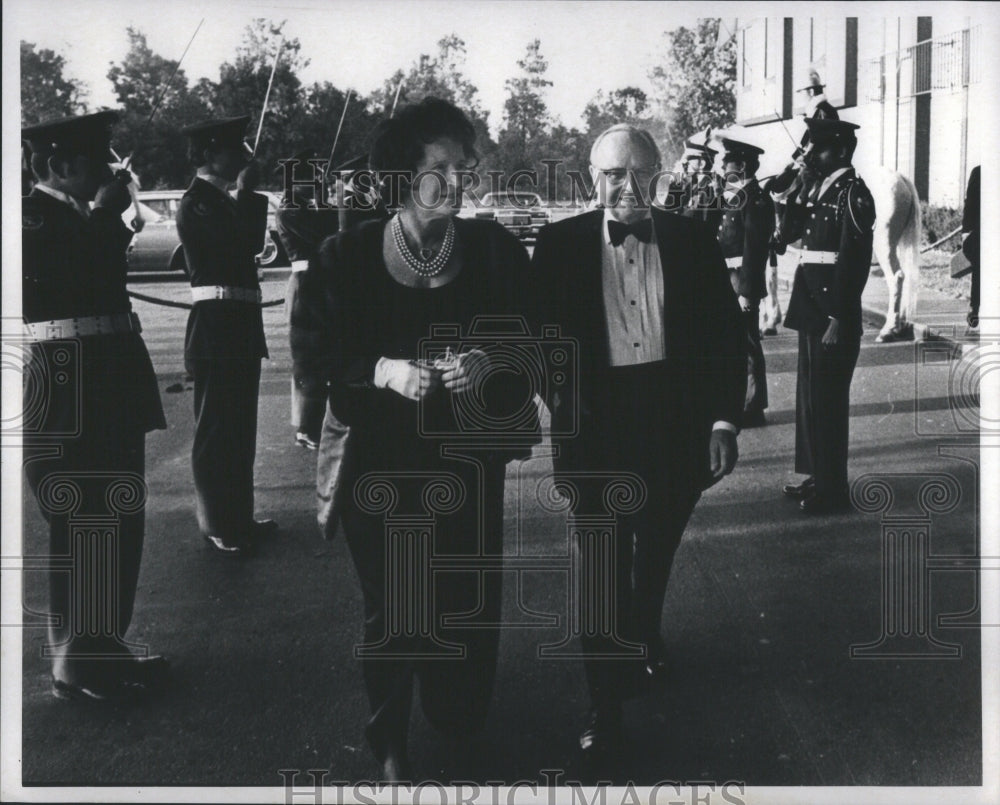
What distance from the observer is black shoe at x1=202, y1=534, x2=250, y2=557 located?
3756 mm

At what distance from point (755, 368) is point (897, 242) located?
66 cm

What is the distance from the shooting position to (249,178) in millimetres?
3678

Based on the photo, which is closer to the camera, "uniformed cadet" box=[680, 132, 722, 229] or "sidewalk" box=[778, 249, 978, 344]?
"uniformed cadet" box=[680, 132, 722, 229]

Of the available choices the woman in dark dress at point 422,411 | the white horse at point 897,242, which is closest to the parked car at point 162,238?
the woman in dark dress at point 422,411

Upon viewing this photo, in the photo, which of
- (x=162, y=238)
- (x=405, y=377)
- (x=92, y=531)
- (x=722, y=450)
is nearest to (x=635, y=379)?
(x=722, y=450)

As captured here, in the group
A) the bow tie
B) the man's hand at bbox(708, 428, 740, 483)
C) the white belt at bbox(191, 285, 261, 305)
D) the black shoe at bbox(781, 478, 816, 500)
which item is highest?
Answer: the bow tie

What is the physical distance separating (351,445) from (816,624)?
1.68 metres

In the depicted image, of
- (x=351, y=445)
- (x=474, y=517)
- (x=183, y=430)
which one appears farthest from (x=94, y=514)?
(x=474, y=517)

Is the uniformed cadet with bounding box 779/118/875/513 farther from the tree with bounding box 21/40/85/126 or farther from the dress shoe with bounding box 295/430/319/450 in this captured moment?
the tree with bounding box 21/40/85/126

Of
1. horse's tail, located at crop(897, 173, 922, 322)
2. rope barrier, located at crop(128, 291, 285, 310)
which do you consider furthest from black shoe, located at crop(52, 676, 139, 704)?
horse's tail, located at crop(897, 173, 922, 322)

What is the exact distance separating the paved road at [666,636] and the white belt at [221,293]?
101 mm

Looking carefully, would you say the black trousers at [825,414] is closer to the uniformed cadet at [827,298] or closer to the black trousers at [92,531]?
the uniformed cadet at [827,298]

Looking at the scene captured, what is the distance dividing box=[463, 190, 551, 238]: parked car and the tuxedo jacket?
55mm

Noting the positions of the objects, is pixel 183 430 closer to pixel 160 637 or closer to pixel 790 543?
pixel 160 637
